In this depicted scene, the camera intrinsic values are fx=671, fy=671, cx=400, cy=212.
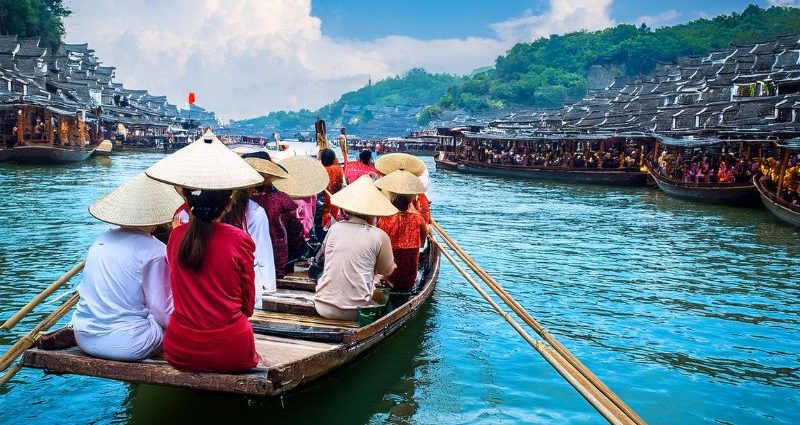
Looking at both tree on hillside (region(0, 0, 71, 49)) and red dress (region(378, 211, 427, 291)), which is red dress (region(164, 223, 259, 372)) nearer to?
red dress (region(378, 211, 427, 291))

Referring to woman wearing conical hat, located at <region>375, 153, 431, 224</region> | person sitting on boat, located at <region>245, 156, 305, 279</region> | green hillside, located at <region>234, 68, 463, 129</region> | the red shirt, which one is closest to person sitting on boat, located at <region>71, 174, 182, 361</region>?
person sitting on boat, located at <region>245, 156, 305, 279</region>

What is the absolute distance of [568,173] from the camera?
3198 cm

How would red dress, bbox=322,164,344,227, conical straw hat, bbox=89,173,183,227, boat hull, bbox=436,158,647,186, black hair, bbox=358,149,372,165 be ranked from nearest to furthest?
conical straw hat, bbox=89,173,183,227 → red dress, bbox=322,164,344,227 → black hair, bbox=358,149,372,165 → boat hull, bbox=436,158,647,186

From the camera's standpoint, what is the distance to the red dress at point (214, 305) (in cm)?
358

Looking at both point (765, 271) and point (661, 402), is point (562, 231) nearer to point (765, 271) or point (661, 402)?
point (765, 271)

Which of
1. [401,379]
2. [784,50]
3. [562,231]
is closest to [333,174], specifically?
[401,379]

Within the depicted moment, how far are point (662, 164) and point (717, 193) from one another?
23.2 feet

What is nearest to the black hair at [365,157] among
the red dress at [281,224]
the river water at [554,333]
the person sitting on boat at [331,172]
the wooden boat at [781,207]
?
the person sitting on boat at [331,172]

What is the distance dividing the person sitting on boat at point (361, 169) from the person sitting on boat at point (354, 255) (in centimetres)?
250

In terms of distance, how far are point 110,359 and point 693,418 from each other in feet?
14.7

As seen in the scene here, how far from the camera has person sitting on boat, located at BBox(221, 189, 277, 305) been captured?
4.91 metres

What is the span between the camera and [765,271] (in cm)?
1120

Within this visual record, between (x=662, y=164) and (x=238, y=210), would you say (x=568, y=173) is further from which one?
(x=238, y=210)

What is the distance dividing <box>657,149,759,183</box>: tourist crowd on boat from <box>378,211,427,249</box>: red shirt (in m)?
18.4
